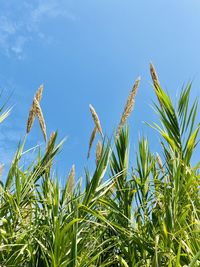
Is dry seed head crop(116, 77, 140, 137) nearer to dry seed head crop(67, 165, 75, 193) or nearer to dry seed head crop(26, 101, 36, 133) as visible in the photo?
dry seed head crop(67, 165, 75, 193)

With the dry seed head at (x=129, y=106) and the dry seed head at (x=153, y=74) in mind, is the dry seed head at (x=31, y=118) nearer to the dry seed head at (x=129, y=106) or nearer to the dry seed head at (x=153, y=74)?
the dry seed head at (x=129, y=106)

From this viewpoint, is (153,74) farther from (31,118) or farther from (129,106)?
(31,118)

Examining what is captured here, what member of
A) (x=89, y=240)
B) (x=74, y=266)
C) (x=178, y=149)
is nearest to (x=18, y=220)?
(x=89, y=240)

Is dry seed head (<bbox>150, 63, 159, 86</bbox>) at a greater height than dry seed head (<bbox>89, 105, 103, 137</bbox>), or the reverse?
dry seed head (<bbox>150, 63, 159, 86</bbox>)

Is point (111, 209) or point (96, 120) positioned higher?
point (96, 120)

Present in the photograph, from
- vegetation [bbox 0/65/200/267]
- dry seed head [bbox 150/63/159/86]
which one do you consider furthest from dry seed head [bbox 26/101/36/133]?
dry seed head [bbox 150/63/159/86]

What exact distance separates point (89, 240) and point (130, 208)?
0.44m

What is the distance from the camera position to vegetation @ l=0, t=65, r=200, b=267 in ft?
6.07

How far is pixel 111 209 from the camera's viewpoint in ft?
7.55

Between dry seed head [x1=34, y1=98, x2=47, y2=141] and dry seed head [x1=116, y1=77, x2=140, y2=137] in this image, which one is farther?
dry seed head [x1=34, y1=98, x2=47, y2=141]

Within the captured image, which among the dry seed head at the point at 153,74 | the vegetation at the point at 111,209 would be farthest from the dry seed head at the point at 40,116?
the dry seed head at the point at 153,74

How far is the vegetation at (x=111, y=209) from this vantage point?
1850mm

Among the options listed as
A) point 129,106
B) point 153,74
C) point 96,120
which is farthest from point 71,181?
point 153,74

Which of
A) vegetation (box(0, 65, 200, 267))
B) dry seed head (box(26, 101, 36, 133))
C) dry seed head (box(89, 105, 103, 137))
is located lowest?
vegetation (box(0, 65, 200, 267))
